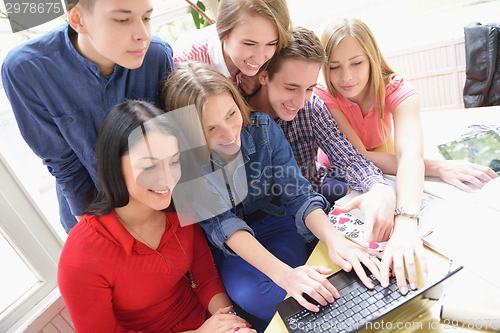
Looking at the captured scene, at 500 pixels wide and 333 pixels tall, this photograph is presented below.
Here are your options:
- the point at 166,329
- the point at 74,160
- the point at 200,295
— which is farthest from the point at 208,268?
the point at 74,160

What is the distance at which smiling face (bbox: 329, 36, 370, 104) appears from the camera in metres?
1.23

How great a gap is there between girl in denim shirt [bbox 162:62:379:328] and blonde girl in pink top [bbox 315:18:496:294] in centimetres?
15

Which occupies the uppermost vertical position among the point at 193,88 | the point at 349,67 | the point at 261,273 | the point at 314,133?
the point at 193,88

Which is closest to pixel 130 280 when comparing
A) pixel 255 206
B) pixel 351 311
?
pixel 255 206

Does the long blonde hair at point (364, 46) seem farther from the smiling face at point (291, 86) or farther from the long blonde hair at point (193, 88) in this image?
the long blonde hair at point (193, 88)

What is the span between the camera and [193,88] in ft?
3.01

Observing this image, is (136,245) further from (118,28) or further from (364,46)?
(364,46)

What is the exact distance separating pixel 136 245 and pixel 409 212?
706 millimetres

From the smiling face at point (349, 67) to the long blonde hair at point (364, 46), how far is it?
0.01 m

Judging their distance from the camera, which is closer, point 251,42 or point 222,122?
point 222,122

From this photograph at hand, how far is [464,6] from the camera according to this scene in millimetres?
2492

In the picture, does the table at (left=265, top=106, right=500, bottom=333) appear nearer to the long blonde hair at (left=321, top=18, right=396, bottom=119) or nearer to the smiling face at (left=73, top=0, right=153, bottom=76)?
the long blonde hair at (left=321, top=18, right=396, bottom=119)

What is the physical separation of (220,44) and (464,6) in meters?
2.23

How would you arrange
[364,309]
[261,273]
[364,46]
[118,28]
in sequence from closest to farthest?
[364,309] < [118,28] < [261,273] < [364,46]
